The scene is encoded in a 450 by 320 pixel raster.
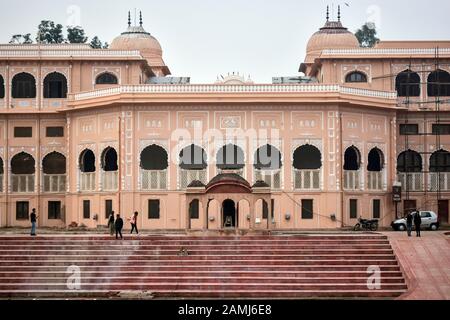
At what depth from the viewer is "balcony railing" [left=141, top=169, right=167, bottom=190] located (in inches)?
2103

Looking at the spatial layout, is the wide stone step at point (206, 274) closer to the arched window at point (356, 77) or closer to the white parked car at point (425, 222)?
the white parked car at point (425, 222)

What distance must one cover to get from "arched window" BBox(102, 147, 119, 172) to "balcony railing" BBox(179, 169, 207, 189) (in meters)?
3.69

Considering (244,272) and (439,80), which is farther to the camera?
(439,80)

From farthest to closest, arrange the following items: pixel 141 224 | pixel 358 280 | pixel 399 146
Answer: pixel 399 146
pixel 141 224
pixel 358 280

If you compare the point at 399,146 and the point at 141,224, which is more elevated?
the point at 399,146

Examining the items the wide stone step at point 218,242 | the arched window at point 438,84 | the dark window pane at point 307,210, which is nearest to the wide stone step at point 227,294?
the wide stone step at point 218,242

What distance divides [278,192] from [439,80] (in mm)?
12564

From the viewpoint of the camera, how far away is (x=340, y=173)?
53.4 metres

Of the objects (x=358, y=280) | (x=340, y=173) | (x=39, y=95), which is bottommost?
(x=358, y=280)

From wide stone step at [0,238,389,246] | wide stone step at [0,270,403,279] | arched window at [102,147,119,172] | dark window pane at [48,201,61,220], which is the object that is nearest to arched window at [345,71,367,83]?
arched window at [102,147,119,172]

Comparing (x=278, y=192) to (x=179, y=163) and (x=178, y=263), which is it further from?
(x=178, y=263)

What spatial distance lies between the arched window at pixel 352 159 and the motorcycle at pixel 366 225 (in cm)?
385

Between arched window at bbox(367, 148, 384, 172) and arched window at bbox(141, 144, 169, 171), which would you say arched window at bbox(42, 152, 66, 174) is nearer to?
arched window at bbox(141, 144, 169, 171)
